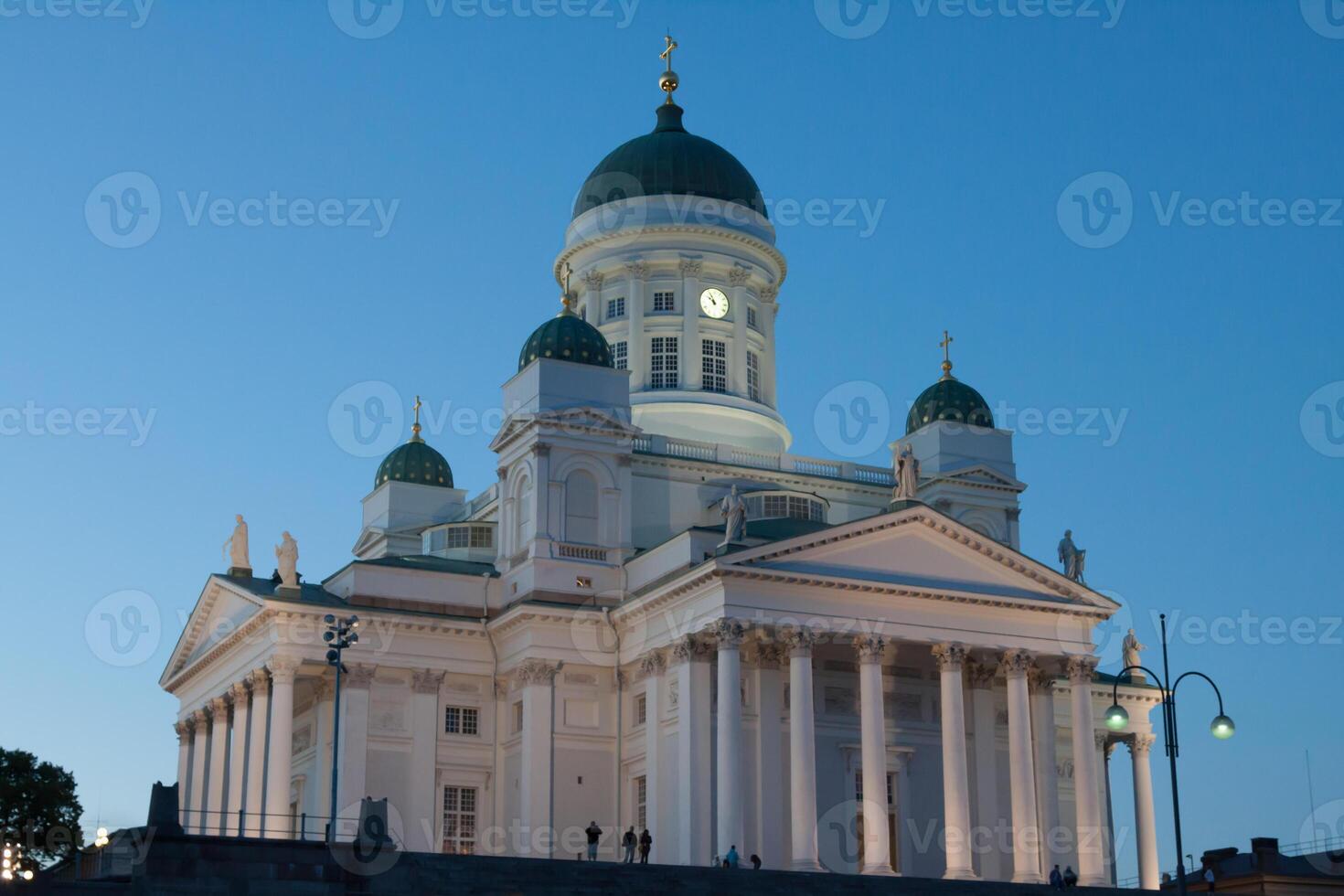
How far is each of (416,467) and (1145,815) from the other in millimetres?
28813

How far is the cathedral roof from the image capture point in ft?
229

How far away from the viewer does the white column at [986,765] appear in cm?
5280

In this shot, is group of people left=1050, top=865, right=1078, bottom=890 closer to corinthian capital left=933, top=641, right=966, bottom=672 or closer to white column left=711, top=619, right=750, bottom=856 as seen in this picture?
corinthian capital left=933, top=641, right=966, bottom=672

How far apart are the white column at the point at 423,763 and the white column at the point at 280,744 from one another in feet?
11.5

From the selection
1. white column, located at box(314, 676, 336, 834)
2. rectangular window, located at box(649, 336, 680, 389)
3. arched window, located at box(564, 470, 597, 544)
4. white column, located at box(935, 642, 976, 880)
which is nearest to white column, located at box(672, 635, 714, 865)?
white column, located at box(935, 642, 976, 880)

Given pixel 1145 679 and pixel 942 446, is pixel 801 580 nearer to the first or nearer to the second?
pixel 942 446

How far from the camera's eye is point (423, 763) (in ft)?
177

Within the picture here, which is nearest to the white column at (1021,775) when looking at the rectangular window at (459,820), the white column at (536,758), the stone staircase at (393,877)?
the stone staircase at (393,877)

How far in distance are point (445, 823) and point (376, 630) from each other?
5.96m

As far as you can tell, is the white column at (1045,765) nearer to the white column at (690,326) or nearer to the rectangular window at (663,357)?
the white column at (690,326)

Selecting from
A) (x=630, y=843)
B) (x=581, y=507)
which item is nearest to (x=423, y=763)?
(x=581, y=507)

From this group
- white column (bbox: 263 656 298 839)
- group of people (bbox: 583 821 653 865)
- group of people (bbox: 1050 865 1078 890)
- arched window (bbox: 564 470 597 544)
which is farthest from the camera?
arched window (bbox: 564 470 597 544)

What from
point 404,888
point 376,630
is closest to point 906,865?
point 376,630

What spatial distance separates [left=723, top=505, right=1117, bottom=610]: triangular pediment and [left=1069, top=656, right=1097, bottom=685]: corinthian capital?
1.56m
